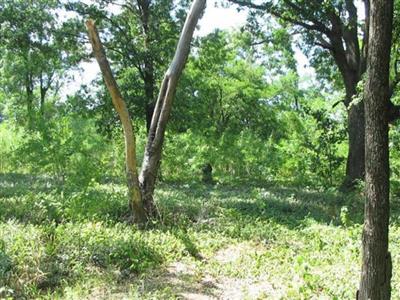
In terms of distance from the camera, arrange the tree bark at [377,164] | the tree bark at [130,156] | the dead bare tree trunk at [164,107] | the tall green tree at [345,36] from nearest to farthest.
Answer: the tree bark at [377,164] → the tree bark at [130,156] → the dead bare tree trunk at [164,107] → the tall green tree at [345,36]

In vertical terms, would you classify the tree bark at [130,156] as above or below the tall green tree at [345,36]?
below

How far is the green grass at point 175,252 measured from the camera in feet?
18.2

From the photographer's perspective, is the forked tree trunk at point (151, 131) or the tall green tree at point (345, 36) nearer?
the forked tree trunk at point (151, 131)

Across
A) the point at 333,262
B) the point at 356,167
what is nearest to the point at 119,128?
the point at 356,167

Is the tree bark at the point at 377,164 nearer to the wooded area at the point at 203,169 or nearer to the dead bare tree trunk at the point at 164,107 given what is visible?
the wooded area at the point at 203,169

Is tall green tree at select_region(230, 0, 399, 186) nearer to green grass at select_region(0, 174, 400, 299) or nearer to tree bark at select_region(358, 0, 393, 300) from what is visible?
green grass at select_region(0, 174, 400, 299)

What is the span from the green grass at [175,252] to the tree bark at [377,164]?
1563mm

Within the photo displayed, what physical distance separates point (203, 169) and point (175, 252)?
528 inches

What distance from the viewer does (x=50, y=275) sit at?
573cm

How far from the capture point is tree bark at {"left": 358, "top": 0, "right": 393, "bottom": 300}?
3693mm

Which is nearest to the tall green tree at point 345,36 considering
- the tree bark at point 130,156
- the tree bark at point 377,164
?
the tree bark at point 130,156

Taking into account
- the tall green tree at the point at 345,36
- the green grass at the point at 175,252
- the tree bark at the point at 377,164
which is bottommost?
the green grass at the point at 175,252

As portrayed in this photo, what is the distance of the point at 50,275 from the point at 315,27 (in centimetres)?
1149

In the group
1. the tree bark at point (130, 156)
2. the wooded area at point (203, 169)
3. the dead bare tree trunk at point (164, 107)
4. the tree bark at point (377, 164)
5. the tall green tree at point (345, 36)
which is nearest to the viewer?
the tree bark at point (377, 164)
